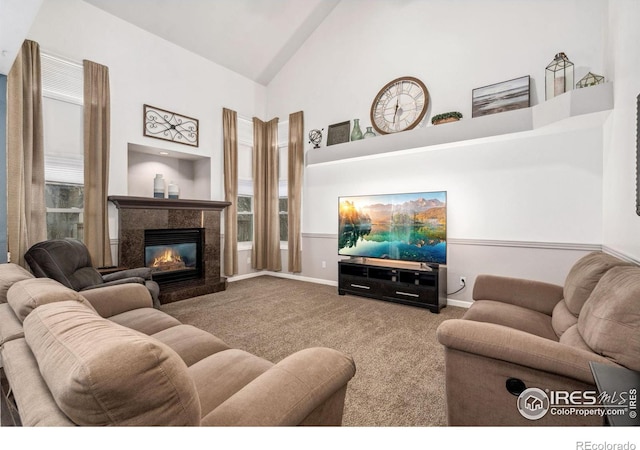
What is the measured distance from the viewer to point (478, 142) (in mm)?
3389

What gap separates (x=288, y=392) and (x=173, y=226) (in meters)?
3.87

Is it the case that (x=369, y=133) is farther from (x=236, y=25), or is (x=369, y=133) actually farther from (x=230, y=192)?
(x=236, y=25)

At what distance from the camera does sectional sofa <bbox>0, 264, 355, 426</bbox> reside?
62 centimetres

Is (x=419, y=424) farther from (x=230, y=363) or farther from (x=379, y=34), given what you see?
(x=379, y=34)

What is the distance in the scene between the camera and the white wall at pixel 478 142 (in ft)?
9.87

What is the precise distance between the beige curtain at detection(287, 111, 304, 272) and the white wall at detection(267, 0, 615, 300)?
0.35 meters

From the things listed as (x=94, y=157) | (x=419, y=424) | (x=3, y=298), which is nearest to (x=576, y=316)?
(x=419, y=424)

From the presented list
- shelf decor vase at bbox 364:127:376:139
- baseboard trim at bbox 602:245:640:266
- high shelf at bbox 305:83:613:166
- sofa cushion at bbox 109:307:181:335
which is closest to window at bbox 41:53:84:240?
sofa cushion at bbox 109:307:181:335

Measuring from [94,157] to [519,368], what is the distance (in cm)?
444

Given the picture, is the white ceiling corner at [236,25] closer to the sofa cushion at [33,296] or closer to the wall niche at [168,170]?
the wall niche at [168,170]

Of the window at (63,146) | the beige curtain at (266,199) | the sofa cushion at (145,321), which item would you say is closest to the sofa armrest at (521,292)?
the sofa cushion at (145,321)

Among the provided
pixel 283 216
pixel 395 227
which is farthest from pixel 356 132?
pixel 283 216

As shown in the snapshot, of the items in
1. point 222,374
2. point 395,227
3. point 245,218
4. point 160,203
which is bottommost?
point 222,374

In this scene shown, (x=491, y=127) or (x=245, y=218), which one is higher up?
(x=491, y=127)
